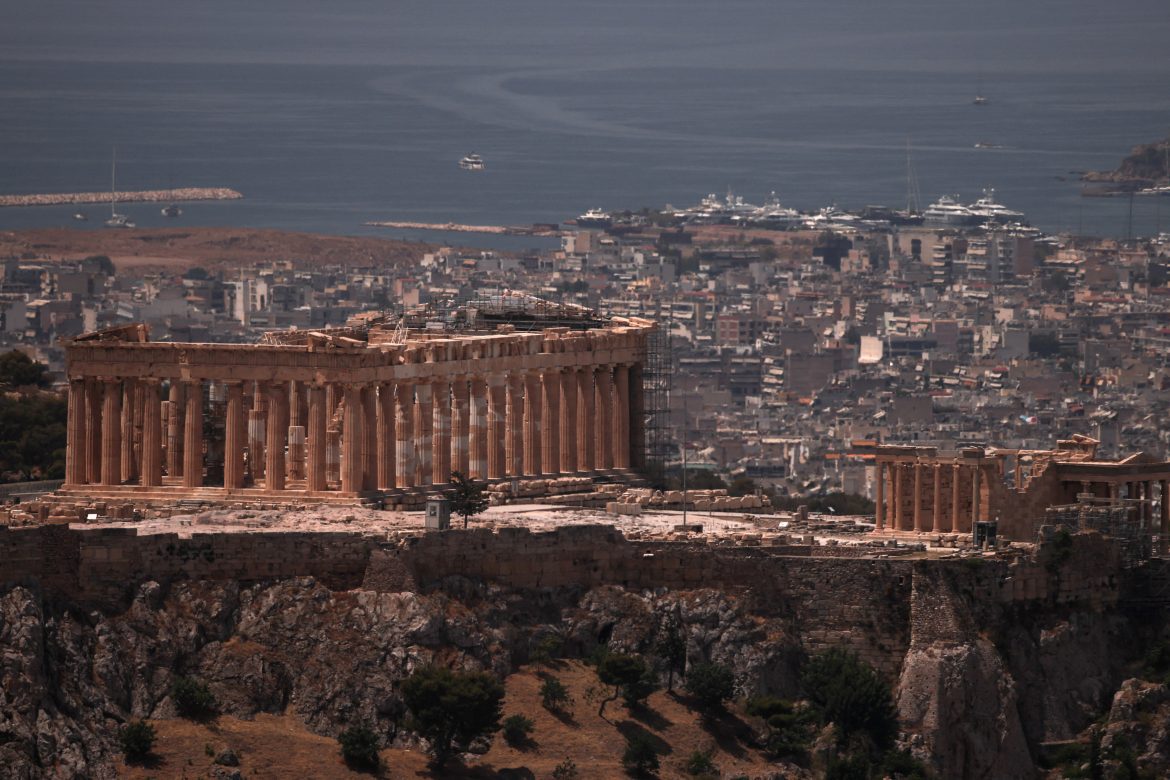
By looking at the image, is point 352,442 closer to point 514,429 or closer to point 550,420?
point 514,429

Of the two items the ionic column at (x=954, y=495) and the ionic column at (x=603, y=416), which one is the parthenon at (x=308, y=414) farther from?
the ionic column at (x=954, y=495)

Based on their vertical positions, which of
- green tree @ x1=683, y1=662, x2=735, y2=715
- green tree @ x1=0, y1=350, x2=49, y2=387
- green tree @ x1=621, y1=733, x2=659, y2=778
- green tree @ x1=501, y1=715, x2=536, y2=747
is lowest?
green tree @ x1=621, y1=733, x2=659, y2=778

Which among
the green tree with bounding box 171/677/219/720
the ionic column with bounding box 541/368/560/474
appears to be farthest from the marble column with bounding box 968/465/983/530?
the green tree with bounding box 171/677/219/720

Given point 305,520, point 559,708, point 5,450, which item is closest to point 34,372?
point 5,450

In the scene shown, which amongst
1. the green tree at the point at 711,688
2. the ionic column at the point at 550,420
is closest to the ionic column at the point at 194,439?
the ionic column at the point at 550,420

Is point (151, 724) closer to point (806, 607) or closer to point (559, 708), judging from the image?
point (559, 708)

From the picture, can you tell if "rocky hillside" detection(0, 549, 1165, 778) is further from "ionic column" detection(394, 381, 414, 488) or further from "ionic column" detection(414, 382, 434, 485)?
"ionic column" detection(414, 382, 434, 485)
